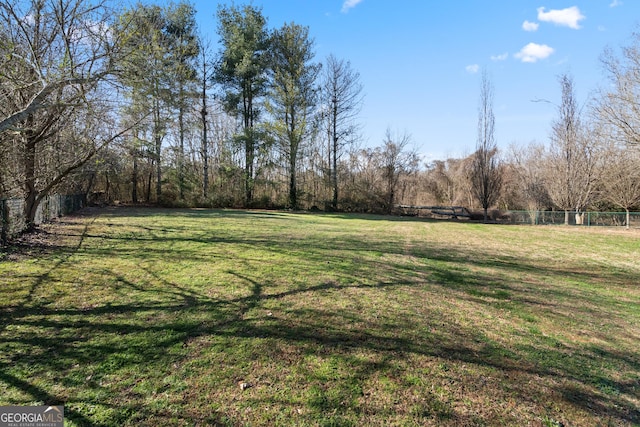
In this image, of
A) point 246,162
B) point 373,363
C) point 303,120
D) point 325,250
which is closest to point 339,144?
point 303,120

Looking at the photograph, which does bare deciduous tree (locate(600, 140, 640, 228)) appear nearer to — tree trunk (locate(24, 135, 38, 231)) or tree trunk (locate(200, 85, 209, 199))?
tree trunk (locate(24, 135, 38, 231))

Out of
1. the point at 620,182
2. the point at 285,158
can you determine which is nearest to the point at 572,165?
the point at 620,182

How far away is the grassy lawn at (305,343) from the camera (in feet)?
7.25

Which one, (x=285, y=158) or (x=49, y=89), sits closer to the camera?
(x=49, y=89)

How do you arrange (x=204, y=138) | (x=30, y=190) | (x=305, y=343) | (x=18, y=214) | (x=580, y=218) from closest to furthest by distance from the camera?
(x=305, y=343), (x=18, y=214), (x=30, y=190), (x=580, y=218), (x=204, y=138)

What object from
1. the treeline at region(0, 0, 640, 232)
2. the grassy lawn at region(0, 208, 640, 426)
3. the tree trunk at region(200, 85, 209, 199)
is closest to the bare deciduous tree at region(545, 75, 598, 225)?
the treeline at region(0, 0, 640, 232)

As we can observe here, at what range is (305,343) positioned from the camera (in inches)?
120

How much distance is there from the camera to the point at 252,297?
423 cm

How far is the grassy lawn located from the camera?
221 cm

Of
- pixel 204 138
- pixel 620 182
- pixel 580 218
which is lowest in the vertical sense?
pixel 580 218

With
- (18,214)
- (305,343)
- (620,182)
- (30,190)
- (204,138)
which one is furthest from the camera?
(204,138)

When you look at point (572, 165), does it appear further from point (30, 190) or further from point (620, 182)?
point (30, 190)

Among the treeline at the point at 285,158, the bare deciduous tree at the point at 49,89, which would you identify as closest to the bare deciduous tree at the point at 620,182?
the treeline at the point at 285,158

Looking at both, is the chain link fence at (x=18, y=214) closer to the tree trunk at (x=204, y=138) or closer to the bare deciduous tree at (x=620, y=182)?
the tree trunk at (x=204, y=138)
